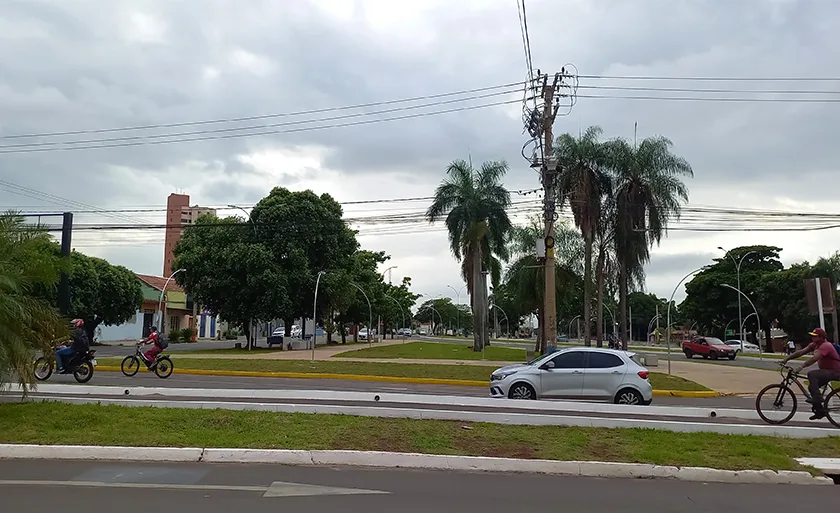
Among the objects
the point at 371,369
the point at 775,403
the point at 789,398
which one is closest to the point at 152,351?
the point at 371,369

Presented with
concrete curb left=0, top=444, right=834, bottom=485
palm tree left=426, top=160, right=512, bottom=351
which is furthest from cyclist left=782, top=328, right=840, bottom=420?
palm tree left=426, top=160, right=512, bottom=351

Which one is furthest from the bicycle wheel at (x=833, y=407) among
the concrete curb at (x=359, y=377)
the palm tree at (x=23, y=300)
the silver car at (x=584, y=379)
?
the palm tree at (x=23, y=300)

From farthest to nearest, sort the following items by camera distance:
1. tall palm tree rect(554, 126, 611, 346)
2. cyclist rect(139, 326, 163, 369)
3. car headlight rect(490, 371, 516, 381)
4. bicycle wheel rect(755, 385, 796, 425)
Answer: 1. tall palm tree rect(554, 126, 611, 346)
2. cyclist rect(139, 326, 163, 369)
3. car headlight rect(490, 371, 516, 381)
4. bicycle wheel rect(755, 385, 796, 425)

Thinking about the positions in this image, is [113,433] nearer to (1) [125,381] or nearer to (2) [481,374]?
(1) [125,381]

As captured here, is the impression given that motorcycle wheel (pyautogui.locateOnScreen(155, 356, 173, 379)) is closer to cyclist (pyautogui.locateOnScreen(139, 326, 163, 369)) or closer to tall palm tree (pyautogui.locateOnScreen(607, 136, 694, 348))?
cyclist (pyautogui.locateOnScreen(139, 326, 163, 369))

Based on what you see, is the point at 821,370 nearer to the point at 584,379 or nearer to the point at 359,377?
the point at 584,379

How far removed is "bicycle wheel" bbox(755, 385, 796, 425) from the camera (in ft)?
40.7

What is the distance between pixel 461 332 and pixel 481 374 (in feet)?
430

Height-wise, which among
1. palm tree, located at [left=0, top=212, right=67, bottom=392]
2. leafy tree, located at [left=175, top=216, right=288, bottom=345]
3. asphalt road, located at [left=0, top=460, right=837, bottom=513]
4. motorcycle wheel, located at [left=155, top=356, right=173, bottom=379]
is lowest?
asphalt road, located at [left=0, top=460, right=837, bottom=513]

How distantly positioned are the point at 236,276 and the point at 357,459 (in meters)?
39.1

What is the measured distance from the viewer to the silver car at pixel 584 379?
16.0 metres

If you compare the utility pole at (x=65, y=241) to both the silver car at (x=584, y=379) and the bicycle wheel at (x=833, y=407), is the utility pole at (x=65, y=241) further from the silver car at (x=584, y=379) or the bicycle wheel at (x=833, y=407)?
the bicycle wheel at (x=833, y=407)

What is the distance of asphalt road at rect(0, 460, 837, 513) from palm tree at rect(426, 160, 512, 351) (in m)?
33.0

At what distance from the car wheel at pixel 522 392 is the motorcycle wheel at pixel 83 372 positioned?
11182 millimetres
